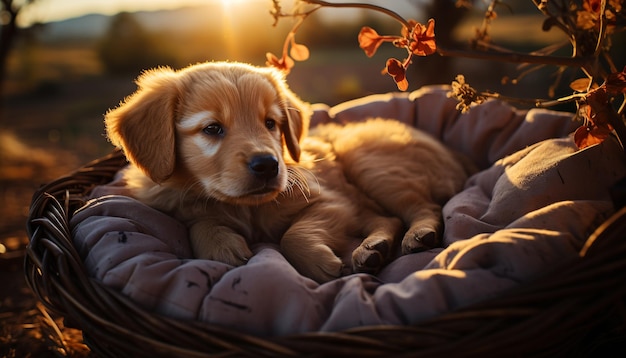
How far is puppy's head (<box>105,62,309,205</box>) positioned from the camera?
217 centimetres

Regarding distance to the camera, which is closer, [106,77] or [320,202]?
[320,202]

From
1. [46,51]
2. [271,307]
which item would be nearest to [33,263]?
[271,307]

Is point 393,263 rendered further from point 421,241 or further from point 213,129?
point 213,129

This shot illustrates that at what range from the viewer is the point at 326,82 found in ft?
30.6

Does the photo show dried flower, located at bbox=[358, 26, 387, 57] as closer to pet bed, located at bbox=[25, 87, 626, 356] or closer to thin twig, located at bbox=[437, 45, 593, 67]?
thin twig, located at bbox=[437, 45, 593, 67]

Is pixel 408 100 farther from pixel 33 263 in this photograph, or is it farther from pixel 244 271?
pixel 33 263

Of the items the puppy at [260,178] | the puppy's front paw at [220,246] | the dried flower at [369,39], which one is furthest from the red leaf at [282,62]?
the puppy's front paw at [220,246]

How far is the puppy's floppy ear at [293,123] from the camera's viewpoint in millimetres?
2650

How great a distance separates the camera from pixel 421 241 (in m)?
2.29

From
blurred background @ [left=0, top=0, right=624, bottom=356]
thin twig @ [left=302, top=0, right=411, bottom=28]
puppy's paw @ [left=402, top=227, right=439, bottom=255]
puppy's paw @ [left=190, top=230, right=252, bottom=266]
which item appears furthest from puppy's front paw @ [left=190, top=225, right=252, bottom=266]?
blurred background @ [left=0, top=0, right=624, bottom=356]

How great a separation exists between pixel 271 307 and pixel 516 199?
119cm

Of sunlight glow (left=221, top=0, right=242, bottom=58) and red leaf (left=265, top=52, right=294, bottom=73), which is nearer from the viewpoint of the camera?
red leaf (left=265, top=52, right=294, bottom=73)

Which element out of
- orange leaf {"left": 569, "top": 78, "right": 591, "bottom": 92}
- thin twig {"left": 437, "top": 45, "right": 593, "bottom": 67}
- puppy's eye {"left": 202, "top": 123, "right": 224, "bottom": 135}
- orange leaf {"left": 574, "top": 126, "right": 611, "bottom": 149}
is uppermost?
thin twig {"left": 437, "top": 45, "right": 593, "bottom": 67}

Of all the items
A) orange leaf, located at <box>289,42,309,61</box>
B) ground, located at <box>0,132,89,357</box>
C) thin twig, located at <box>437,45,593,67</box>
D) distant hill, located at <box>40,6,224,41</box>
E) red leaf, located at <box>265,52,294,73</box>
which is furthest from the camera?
distant hill, located at <box>40,6,224,41</box>
